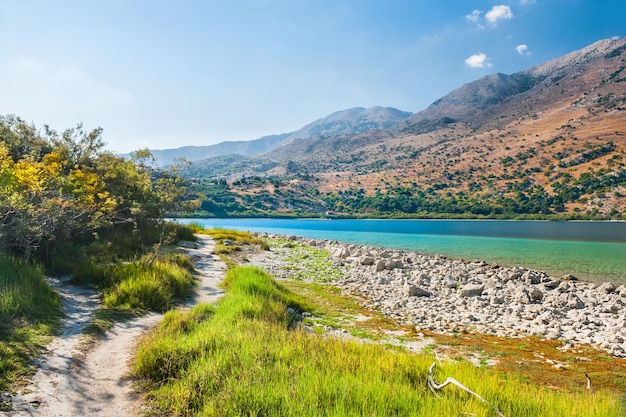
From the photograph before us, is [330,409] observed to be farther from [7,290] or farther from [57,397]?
[7,290]

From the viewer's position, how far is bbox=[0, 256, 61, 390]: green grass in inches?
214

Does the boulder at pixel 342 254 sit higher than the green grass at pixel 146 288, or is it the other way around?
the green grass at pixel 146 288

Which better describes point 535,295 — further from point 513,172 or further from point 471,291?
point 513,172

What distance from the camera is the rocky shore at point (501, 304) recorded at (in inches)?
443

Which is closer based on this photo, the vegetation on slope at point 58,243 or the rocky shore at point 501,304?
the vegetation on slope at point 58,243

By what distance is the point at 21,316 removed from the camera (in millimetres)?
7414

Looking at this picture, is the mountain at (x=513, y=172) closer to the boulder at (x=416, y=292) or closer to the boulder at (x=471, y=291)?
the boulder at (x=471, y=291)

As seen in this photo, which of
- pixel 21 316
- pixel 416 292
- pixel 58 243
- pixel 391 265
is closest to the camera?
pixel 21 316

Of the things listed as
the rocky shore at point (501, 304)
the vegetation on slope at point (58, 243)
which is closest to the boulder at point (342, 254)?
the rocky shore at point (501, 304)

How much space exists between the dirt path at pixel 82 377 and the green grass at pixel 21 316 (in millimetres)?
257

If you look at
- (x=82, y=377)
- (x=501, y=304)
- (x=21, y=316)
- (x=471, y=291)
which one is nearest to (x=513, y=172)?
(x=471, y=291)

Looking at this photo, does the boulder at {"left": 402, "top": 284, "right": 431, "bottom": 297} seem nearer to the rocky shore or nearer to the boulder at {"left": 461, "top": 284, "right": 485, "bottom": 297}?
the rocky shore

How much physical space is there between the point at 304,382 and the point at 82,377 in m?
3.71

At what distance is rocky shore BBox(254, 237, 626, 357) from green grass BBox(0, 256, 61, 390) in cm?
1005
